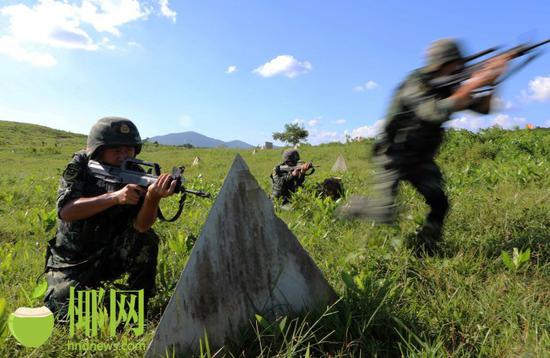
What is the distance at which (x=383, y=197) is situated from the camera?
3.07 metres

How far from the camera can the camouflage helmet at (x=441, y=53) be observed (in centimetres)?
287

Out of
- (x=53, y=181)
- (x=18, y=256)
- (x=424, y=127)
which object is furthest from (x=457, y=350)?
(x=53, y=181)

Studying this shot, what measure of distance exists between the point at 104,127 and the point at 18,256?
7.51ft

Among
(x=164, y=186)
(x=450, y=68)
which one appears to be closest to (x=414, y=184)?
(x=450, y=68)

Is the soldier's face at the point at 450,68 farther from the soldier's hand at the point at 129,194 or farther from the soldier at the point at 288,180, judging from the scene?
the soldier at the point at 288,180

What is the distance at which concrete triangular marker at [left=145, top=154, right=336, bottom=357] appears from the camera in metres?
2.33

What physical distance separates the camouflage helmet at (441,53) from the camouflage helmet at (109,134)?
2346mm

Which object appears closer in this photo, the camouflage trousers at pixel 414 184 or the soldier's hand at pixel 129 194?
the soldier's hand at pixel 129 194

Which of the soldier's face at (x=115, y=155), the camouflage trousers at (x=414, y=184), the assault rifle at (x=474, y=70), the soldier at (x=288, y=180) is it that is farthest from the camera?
the soldier at (x=288, y=180)

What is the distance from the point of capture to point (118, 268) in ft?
11.2

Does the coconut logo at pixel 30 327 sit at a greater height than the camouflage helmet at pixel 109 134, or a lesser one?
lesser

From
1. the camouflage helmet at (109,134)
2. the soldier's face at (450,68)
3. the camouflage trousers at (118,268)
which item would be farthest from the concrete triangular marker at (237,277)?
the soldier's face at (450,68)

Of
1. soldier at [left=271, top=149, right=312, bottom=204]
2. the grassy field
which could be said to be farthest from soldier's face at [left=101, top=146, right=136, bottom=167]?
soldier at [left=271, top=149, right=312, bottom=204]

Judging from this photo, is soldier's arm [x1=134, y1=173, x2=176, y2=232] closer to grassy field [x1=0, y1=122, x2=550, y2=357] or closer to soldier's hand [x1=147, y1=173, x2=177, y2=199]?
soldier's hand [x1=147, y1=173, x2=177, y2=199]
